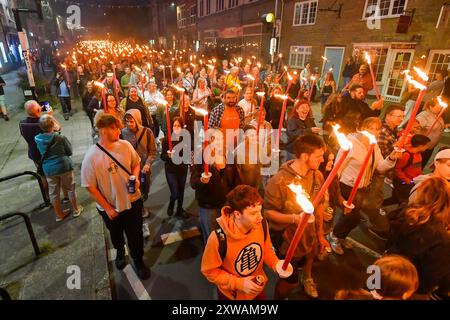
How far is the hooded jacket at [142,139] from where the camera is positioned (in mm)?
4344

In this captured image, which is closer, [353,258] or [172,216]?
[353,258]

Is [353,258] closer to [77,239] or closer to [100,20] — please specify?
[77,239]

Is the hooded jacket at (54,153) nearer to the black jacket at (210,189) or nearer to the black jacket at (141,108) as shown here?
the black jacket at (141,108)

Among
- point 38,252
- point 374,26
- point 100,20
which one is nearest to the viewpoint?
point 38,252

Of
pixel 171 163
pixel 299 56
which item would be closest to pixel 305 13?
pixel 299 56

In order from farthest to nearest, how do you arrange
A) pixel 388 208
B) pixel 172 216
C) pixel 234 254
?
pixel 388 208 < pixel 172 216 < pixel 234 254

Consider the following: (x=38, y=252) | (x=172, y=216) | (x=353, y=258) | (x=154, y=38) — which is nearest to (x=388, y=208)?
(x=353, y=258)

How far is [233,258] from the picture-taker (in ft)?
7.76

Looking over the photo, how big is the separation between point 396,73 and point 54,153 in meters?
15.4

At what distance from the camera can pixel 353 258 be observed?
4.20 m

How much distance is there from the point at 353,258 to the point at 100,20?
78249mm

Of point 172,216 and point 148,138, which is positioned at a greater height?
point 148,138

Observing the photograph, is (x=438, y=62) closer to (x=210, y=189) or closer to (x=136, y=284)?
(x=210, y=189)
